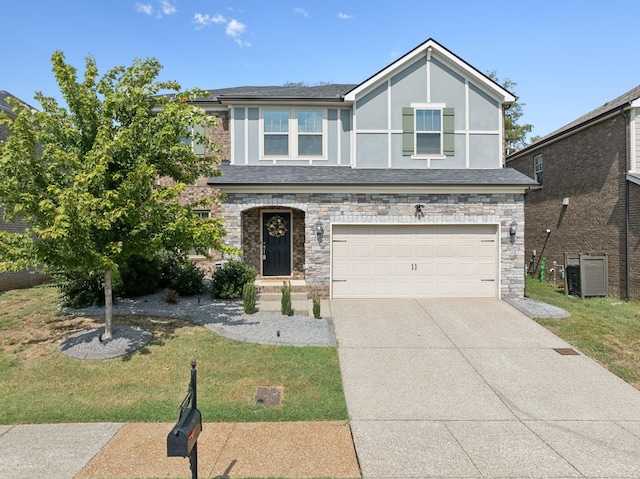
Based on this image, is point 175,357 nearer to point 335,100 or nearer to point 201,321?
point 201,321

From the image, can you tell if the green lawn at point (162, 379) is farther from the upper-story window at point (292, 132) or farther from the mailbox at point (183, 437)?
the upper-story window at point (292, 132)

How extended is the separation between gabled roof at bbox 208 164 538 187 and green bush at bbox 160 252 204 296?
114 inches

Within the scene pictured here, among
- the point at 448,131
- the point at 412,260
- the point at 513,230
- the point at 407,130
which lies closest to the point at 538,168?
the point at 448,131

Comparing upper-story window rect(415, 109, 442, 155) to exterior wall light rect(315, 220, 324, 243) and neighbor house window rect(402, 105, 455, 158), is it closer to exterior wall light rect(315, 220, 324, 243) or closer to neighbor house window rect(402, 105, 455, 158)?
neighbor house window rect(402, 105, 455, 158)

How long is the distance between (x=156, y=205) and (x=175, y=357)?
10.1ft

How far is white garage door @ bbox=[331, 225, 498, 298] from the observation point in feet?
37.9

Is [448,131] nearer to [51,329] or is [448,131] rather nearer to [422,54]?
[422,54]

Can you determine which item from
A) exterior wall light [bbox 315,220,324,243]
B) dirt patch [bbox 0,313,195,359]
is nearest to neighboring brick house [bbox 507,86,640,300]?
exterior wall light [bbox 315,220,324,243]

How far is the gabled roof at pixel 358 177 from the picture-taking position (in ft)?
36.4

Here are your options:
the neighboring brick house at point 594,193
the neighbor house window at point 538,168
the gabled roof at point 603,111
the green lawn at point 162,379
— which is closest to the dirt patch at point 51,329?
the green lawn at point 162,379

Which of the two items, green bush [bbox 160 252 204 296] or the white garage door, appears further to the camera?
the white garage door

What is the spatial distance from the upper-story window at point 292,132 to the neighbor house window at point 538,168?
11442 mm

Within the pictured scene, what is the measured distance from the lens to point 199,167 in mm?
8867

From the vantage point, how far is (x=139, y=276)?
10875 mm
